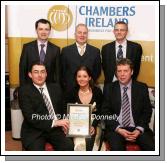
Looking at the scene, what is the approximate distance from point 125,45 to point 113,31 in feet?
0.54

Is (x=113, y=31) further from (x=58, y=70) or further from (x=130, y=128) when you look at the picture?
(x=130, y=128)

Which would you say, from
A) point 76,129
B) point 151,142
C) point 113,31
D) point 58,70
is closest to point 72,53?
point 58,70

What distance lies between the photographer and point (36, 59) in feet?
10.4

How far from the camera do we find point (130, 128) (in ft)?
10.5

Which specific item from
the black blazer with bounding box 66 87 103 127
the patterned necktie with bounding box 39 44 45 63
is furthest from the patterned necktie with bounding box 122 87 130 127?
the patterned necktie with bounding box 39 44 45 63

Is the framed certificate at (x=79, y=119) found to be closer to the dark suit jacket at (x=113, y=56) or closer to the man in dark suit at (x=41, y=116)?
the man in dark suit at (x=41, y=116)

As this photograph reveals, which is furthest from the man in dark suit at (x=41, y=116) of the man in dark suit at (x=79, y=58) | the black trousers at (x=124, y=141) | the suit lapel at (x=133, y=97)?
the suit lapel at (x=133, y=97)

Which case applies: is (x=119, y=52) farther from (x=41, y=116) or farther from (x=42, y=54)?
(x=41, y=116)

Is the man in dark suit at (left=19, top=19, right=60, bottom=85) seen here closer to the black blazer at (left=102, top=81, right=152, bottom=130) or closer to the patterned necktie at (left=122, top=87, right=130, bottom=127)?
the black blazer at (left=102, top=81, right=152, bottom=130)

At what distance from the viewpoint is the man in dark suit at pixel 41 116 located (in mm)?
3160

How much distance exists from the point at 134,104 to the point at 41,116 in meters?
0.83

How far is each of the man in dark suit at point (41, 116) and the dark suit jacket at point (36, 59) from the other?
4 centimetres

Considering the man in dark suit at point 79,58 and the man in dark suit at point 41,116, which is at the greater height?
the man in dark suit at point 79,58

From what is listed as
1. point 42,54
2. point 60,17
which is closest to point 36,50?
point 42,54
